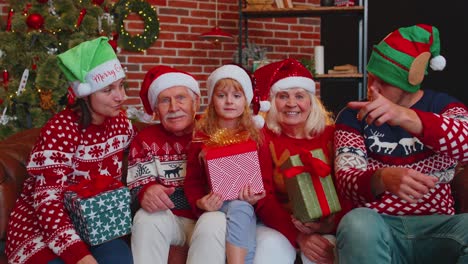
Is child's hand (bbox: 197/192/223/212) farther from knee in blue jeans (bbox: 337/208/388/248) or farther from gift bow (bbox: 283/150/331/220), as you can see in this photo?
knee in blue jeans (bbox: 337/208/388/248)

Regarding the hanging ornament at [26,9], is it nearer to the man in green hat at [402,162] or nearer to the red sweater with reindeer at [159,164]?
the red sweater with reindeer at [159,164]

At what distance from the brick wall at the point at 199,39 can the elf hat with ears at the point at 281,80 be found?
99.1 inches

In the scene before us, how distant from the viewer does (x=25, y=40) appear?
376 cm

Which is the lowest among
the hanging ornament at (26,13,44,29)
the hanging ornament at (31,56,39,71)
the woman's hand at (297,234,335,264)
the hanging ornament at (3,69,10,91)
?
the woman's hand at (297,234,335,264)

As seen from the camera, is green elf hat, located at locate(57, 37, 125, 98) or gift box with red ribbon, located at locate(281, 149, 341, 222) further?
green elf hat, located at locate(57, 37, 125, 98)

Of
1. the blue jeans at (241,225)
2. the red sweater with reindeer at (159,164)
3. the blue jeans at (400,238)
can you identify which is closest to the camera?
the blue jeans at (400,238)

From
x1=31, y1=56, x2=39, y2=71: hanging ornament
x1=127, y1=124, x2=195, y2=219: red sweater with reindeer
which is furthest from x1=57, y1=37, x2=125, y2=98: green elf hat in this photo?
x1=31, y1=56, x2=39, y2=71: hanging ornament

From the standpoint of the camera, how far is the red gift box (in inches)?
84.3

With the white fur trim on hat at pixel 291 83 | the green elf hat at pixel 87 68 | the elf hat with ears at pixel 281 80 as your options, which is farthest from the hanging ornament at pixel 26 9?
the white fur trim on hat at pixel 291 83

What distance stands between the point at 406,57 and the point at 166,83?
973 millimetres

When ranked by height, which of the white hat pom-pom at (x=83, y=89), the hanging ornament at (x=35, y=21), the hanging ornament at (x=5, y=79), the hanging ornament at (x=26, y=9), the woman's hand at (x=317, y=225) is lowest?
the woman's hand at (x=317, y=225)

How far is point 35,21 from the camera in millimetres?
3670

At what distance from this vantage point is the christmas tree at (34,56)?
3711mm

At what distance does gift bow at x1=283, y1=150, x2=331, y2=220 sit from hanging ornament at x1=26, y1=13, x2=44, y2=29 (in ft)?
7.56
